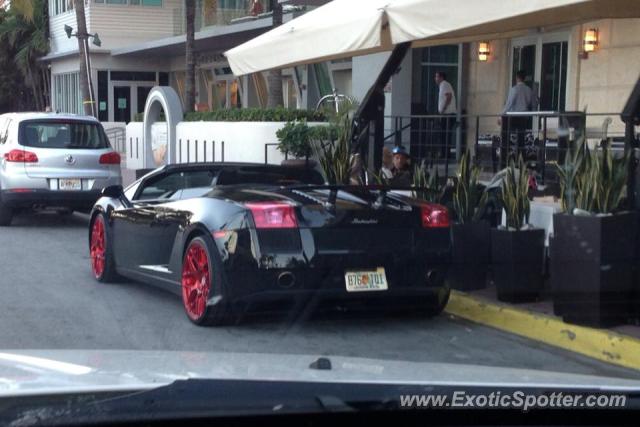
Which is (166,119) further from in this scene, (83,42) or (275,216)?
(275,216)

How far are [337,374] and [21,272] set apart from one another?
8.71 meters

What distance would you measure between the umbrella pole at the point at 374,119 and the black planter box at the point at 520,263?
9.32 ft

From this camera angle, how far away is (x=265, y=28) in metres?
25.5

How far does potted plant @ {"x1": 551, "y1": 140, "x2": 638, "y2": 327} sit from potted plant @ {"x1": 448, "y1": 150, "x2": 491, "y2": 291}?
1.17m

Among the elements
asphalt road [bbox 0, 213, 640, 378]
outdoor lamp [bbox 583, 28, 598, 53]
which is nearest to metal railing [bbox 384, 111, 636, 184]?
outdoor lamp [bbox 583, 28, 598, 53]

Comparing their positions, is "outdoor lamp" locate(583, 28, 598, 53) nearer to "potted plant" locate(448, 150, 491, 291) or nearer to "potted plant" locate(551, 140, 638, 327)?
"potted plant" locate(448, 150, 491, 291)

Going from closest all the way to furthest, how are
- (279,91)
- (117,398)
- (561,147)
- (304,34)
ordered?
(117,398)
(304,34)
(561,147)
(279,91)

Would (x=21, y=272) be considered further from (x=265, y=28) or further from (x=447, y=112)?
(x=265, y=28)

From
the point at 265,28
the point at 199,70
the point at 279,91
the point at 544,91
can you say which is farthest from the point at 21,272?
the point at 199,70

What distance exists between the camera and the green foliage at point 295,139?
680 inches

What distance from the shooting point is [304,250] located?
7.31 meters

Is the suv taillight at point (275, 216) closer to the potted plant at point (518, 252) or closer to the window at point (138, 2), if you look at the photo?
the potted plant at point (518, 252)

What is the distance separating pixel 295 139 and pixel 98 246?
753 centimetres

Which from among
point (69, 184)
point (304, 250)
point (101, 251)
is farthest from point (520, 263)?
point (69, 184)
